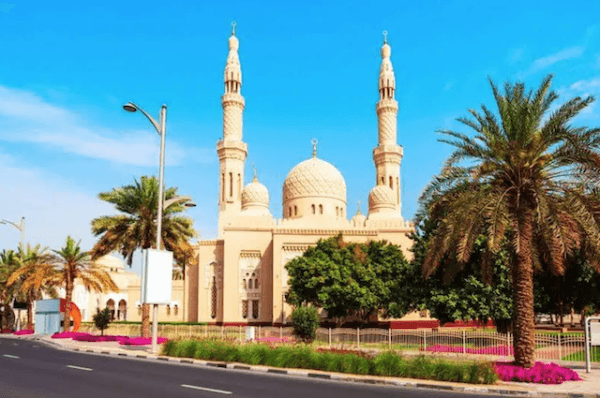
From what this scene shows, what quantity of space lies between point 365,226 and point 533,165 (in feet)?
109

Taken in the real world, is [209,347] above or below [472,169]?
below

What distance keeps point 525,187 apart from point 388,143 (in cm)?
3995

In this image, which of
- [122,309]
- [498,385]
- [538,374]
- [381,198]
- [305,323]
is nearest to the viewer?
[498,385]

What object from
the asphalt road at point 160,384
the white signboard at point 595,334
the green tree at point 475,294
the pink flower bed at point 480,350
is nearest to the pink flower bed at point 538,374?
the white signboard at point 595,334

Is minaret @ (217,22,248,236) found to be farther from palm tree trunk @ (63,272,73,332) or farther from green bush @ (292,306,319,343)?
→ green bush @ (292,306,319,343)

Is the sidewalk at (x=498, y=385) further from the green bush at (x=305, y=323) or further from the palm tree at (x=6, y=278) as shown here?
the palm tree at (x=6, y=278)

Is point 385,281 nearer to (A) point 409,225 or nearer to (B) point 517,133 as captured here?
(A) point 409,225

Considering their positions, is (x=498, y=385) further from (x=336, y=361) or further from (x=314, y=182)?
(x=314, y=182)

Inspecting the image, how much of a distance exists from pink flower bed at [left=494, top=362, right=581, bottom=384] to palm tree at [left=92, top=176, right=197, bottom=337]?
18.3m

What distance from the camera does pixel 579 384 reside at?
46.3 feet

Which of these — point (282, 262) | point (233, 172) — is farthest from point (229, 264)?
point (233, 172)

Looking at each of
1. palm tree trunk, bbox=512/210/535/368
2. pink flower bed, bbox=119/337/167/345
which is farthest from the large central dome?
palm tree trunk, bbox=512/210/535/368

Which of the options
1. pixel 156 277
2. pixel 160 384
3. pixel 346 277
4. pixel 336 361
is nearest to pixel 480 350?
pixel 336 361

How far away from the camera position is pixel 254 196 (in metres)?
53.6
